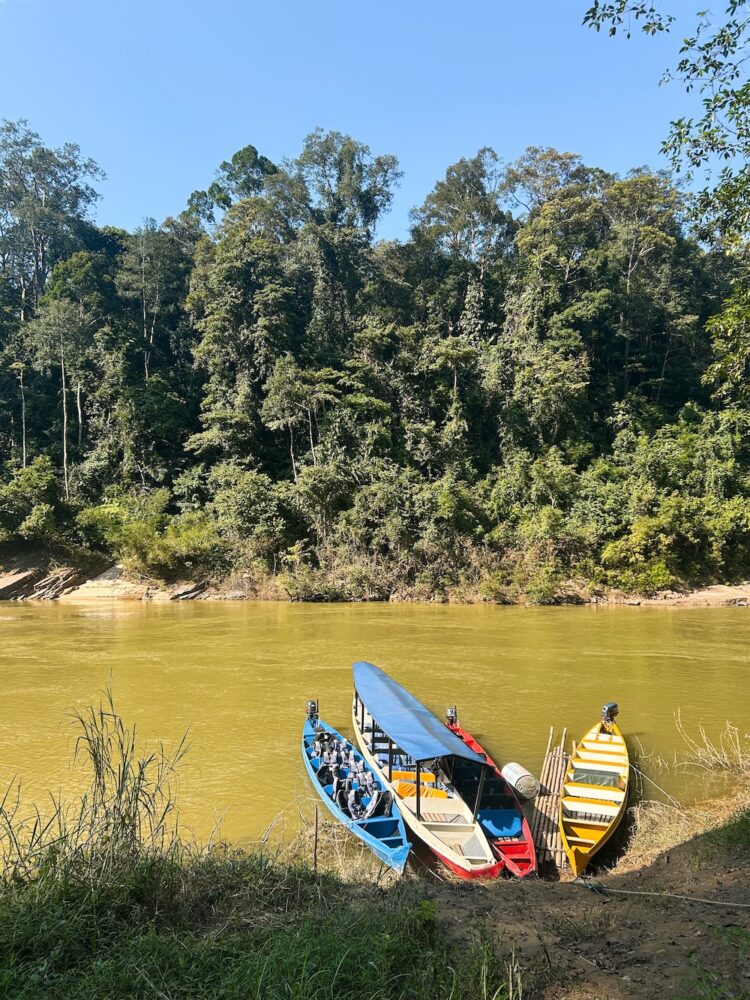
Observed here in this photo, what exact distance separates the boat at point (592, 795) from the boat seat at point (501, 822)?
0.45 meters

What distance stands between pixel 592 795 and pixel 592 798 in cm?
7

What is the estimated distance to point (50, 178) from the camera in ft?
148

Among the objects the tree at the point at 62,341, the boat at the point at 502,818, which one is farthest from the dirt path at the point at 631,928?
the tree at the point at 62,341

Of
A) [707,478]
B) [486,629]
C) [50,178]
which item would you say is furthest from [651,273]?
[50,178]

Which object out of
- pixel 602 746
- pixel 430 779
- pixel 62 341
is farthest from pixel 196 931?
pixel 62 341

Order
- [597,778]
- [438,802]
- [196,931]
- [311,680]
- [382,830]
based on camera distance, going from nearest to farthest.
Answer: [196,931]
[382,830]
[438,802]
[597,778]
[311,680]

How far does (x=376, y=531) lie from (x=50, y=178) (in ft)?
133

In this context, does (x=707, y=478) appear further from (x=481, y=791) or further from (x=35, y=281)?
(x=35, y=281)

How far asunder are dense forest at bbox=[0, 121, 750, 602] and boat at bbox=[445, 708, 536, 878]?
18.1 meters

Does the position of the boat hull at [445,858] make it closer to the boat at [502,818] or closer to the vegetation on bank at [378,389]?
the boat at [502,818]

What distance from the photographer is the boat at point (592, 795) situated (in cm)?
577

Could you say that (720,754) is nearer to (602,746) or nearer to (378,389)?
(602,746)

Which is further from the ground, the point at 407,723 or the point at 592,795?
the point at 407,723

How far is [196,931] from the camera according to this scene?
11.1ft
